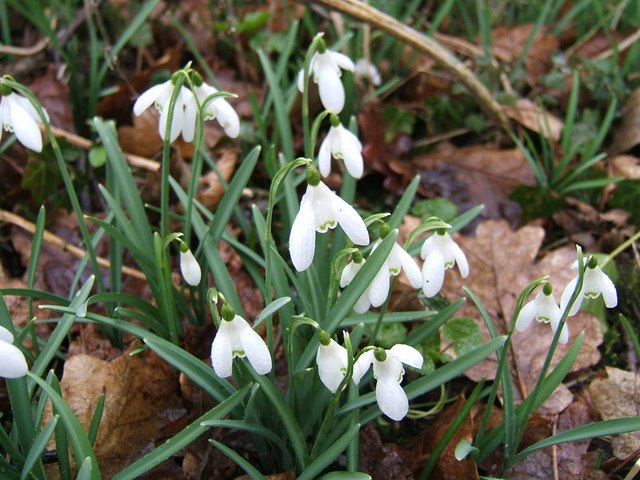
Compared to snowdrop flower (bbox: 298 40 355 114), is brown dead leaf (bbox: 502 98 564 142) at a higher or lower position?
lower

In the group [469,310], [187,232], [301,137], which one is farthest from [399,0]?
[187,232]

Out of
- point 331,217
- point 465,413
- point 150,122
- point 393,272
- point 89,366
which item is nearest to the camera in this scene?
point 331,217

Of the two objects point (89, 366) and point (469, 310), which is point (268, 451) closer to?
point (89, 366)

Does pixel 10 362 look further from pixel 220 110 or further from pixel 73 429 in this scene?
pixel 220 110

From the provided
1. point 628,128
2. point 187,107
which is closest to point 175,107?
point 187,107

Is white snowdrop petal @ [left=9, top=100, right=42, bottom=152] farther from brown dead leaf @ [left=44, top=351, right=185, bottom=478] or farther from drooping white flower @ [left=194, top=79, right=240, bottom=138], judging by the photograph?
brown dead leaf @ [left=44, top=351, right=185, bottom=478]

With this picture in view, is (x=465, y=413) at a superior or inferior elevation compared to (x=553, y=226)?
superior

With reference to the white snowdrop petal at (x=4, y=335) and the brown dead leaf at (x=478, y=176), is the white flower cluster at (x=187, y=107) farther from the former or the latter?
the brown dead leaf at (x=478, y=176)

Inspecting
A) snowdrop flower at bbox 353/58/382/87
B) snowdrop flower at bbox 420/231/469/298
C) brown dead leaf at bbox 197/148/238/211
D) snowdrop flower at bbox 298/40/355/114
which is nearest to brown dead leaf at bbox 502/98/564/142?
snowdrop flower at bbox 353/58/382/87
